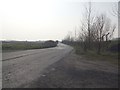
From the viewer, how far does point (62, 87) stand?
7730 mm

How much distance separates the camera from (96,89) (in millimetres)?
7578

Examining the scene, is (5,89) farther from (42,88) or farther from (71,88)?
(71,88)

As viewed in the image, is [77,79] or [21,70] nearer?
[77,79]

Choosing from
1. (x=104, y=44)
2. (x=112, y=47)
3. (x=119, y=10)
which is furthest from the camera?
(x=104, y=44)

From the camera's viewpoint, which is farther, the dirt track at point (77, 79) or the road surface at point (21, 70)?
the road surface at point (21, 70)

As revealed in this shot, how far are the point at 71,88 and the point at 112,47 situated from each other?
3262 cm

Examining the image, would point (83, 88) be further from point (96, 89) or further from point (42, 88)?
point (42, 88)

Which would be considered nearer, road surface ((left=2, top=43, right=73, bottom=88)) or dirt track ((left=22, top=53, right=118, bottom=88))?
dirt track ((left=22, top=53, right=118, bottom=88))

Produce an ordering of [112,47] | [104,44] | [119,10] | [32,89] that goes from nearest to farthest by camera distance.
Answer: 1. [32,89]
2. [119,10]
3. [112,47]
4. [104,44]

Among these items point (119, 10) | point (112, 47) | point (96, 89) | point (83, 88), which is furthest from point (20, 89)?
point (112, 47)

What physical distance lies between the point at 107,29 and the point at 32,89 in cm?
4019

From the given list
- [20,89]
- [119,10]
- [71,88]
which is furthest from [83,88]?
[119,10]

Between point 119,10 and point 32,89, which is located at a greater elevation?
point 119,10

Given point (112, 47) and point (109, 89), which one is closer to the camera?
point (109, 89)
